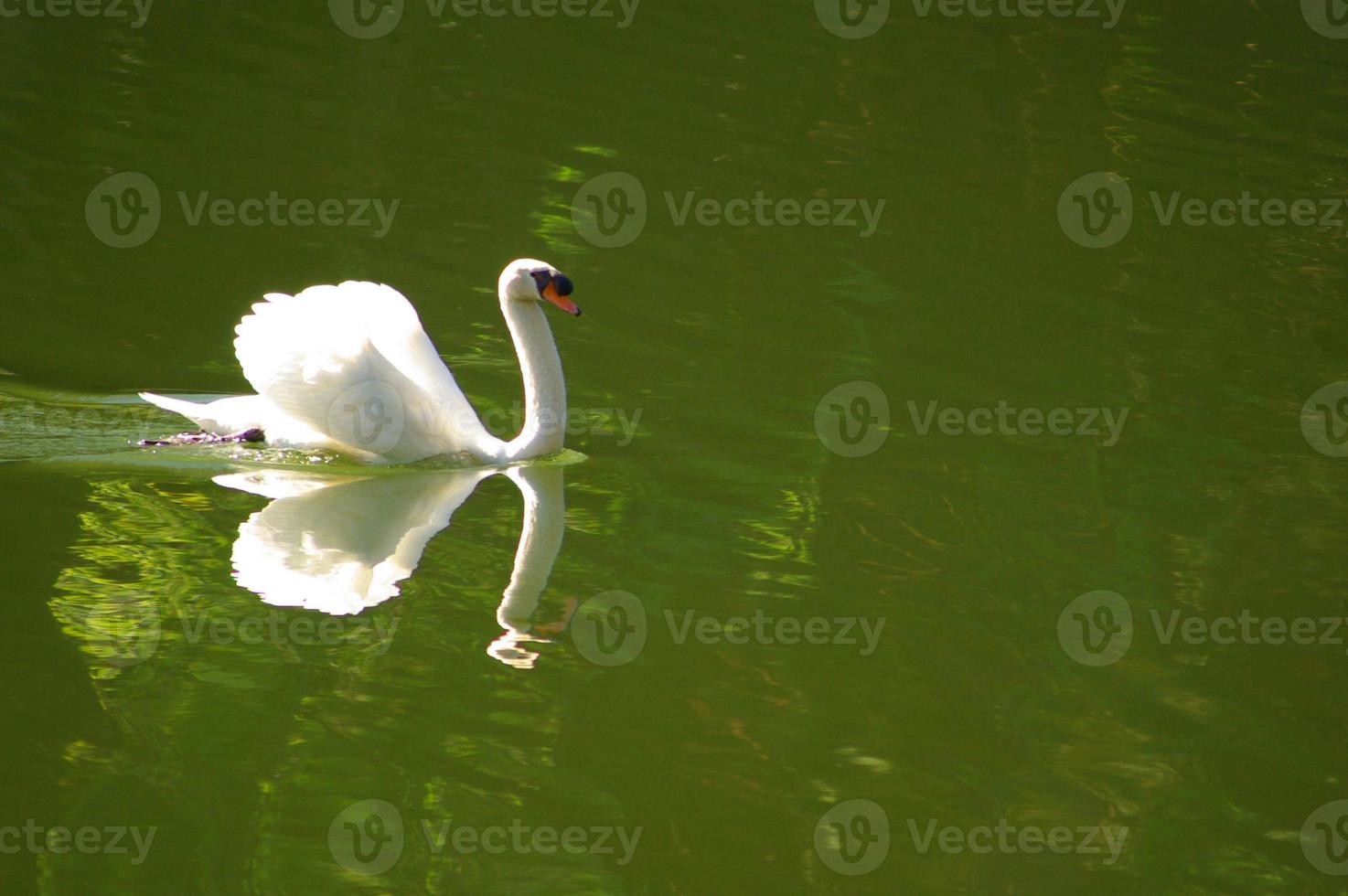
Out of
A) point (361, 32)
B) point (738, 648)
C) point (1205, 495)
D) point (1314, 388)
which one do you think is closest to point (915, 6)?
point (361, 32)

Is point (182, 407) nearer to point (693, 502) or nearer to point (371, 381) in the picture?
point (371, 381)

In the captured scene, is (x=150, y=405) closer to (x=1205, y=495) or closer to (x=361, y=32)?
(x=1205, y=495)

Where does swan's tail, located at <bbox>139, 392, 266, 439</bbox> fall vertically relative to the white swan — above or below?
below

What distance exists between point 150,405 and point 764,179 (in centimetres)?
560

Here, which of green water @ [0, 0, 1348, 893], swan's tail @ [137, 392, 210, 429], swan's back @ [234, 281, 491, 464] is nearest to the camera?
green water @ [0, 0, 1348, 893]

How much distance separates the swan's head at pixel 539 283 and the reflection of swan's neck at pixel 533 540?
2.74 feet

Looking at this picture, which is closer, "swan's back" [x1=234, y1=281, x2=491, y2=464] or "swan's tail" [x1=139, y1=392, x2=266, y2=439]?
"swan's back" [x1=234, y1=281, x2=491, y2=464]

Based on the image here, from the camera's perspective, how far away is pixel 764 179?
12383mm

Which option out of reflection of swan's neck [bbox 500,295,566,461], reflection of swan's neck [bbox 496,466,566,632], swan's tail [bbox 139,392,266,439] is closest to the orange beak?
reflection of swan's neck [bbox 500,295,566,461]

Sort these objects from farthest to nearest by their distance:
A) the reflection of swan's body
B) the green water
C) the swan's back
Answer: the swan's back
the reflection of swan's body
the green water

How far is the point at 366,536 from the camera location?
7.07 metres

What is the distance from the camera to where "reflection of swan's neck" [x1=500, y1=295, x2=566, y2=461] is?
796cm

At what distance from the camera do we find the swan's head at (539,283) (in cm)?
793

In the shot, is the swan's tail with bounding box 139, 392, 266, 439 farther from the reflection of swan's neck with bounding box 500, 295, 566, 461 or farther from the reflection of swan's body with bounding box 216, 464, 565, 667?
the reflection of swan's neck with bounding box 500, 295, 566, 461
